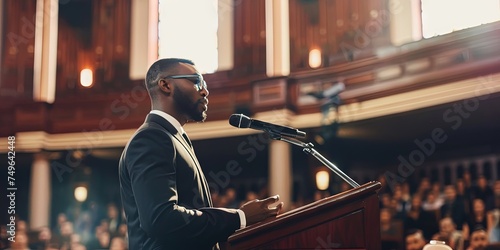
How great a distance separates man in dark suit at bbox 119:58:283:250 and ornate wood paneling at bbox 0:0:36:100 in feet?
23.8

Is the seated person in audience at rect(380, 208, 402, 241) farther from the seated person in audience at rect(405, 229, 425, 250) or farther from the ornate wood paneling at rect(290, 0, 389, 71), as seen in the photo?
the ornate wood paneling at rect(290, 0, 389, 71)

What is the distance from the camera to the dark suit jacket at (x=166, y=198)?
1.56 meters

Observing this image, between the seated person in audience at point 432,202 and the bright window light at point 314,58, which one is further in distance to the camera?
the bright window light at point 314,58

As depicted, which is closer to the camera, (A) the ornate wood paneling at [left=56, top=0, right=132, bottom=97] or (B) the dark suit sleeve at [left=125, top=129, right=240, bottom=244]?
(B) the dark suit sleeve at [left=125, top=129, right=240, bottom=244]

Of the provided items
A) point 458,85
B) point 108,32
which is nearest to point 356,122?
point 458,85

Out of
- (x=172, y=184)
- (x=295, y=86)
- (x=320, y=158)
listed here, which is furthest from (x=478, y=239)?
(x=172, y=184)

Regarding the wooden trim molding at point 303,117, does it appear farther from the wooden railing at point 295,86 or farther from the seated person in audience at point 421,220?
the seated person in audience at point 421,220

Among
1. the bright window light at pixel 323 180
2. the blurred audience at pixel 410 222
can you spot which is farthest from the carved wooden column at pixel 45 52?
the bright window light at pixel 323 180

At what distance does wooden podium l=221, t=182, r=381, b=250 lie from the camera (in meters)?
1.57

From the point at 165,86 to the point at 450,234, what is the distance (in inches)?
171

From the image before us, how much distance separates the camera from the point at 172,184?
5.23 ft

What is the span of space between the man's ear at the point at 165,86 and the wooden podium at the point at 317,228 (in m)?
0.46

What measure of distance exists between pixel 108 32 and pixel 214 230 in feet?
24.8

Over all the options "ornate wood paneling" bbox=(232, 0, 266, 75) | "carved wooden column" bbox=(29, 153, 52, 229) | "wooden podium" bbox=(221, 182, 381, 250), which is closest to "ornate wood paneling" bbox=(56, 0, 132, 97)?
"carved wooden column" bbox=(29, 153, 52, 229)
